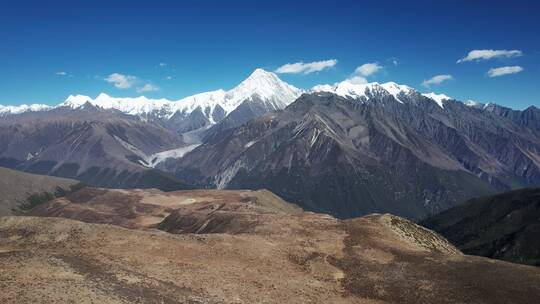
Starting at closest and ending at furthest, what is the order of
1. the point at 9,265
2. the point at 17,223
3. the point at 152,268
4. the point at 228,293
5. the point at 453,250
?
the point at 9,265
the point at 228,293
the point at 152,268
the point at 17,223
the point at 453,250

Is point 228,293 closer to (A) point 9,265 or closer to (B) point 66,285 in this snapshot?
(B) point 66,285

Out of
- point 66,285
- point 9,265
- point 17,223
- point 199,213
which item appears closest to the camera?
point 66,285

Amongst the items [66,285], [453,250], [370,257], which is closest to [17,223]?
[66,285]

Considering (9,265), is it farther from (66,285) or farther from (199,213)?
(199,213)

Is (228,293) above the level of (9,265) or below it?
below

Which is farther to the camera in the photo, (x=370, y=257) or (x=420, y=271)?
(x=370, y=257)

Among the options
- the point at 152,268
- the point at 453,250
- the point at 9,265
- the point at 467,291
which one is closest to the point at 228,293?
the point at 152,268
